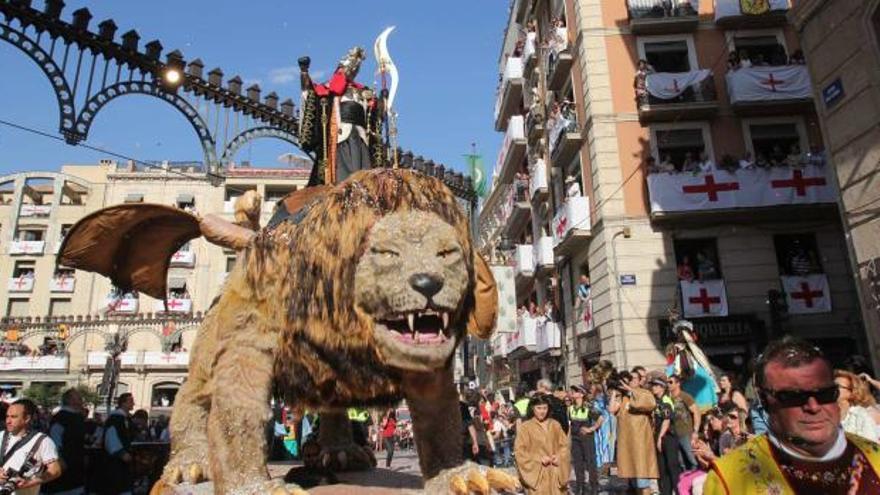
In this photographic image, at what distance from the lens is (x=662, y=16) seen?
16.3m

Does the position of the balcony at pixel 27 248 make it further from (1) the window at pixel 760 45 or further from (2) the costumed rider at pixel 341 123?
(2) the costumed rider at pixel 341 123

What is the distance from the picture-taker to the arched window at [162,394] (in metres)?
36.2

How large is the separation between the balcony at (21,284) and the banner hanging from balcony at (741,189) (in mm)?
39021

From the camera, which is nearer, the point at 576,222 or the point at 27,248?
the point at 576,222

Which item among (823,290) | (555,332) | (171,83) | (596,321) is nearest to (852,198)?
(823,290)

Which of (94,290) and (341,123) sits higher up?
(94,290)

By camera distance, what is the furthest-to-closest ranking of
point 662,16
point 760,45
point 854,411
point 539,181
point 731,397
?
point 539,181, point 760,45, point 662,16, point 731,397, point 854,411

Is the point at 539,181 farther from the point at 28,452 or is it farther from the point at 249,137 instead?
the point at 28,452

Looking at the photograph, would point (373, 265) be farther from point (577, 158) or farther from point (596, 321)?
point (577, 158)

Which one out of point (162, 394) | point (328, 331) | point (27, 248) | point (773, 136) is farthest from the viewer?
point (27, 248)

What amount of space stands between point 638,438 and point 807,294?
988 cm

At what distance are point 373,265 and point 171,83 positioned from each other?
12.5m

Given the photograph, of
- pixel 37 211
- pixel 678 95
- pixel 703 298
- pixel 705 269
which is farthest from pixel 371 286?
pixel 37 211

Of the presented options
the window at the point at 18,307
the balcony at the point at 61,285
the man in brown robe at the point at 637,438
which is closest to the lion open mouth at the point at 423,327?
the man in brown robe at the point at 637,438
